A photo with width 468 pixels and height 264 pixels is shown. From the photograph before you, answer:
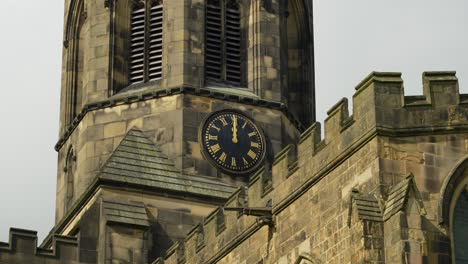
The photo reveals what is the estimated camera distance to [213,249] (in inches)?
1606

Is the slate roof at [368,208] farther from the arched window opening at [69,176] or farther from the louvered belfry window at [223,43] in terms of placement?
the arched window opening at [69,176]

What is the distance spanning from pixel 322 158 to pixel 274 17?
47.6 feet

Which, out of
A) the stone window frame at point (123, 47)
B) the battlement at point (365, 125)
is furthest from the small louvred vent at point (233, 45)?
the battlement at point (365, 125)

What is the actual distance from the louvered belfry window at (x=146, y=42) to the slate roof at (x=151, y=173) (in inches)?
95.6

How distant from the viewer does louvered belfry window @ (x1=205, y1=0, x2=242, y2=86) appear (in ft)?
161

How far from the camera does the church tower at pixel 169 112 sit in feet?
152

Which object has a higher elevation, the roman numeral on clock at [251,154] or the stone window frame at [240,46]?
the stone window frame at [240,46]

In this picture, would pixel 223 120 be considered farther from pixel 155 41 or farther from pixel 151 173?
pixel 155 41

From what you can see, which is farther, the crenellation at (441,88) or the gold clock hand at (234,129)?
the gold clock hand at (234,129)

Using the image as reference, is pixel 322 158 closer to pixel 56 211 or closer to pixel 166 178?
pixel 166 178

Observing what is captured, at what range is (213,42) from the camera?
49.6 m

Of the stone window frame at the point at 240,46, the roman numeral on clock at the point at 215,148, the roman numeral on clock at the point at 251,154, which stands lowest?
the roman numeral on clock at the point at 251,154

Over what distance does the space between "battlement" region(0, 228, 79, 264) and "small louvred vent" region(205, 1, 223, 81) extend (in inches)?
253

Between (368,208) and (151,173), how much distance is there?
1383 cm
